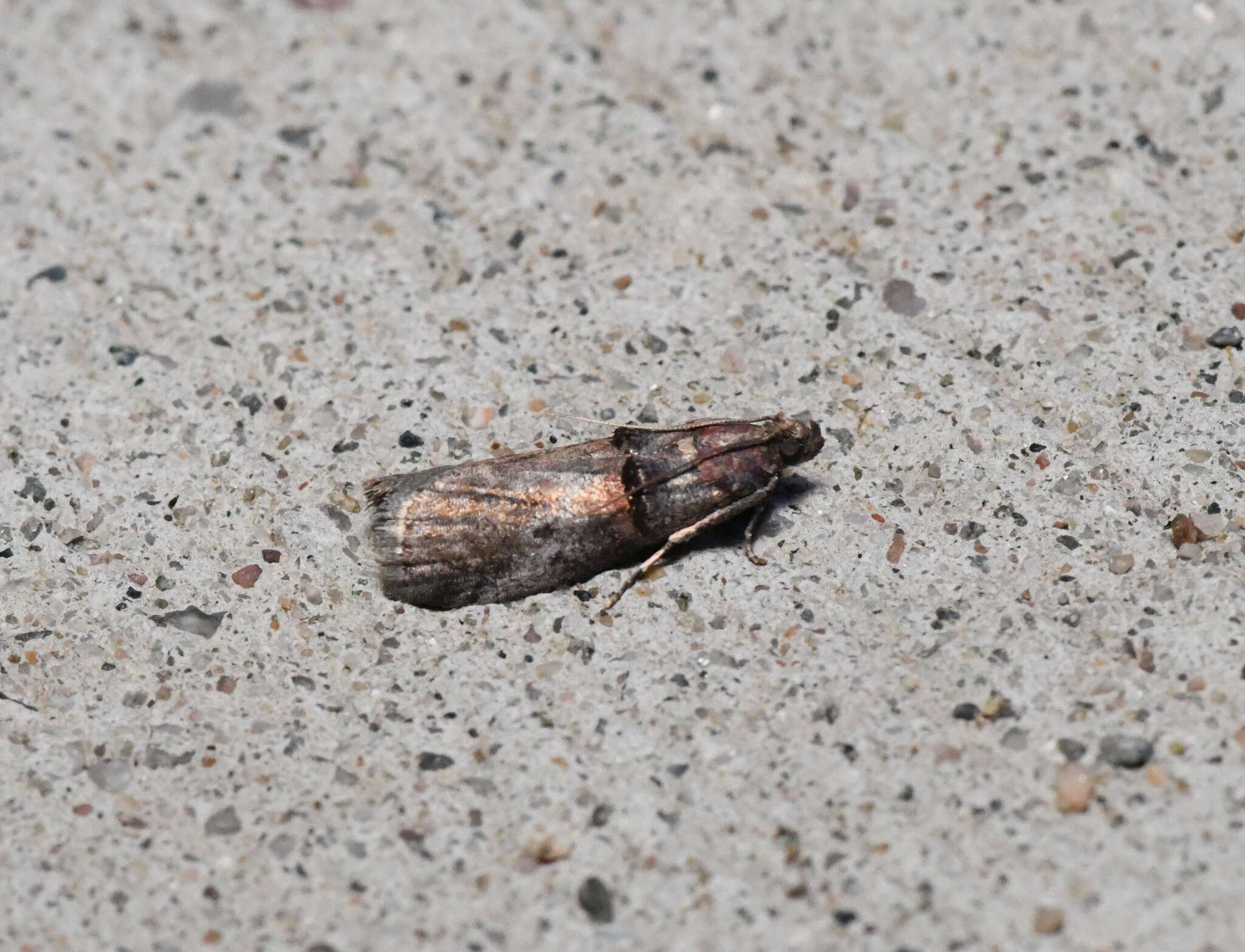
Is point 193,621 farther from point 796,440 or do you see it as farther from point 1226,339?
point 1226,339

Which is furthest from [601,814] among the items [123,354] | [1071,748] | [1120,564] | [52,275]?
[52,275]

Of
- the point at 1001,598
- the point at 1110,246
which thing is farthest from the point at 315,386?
the point at 1110,246

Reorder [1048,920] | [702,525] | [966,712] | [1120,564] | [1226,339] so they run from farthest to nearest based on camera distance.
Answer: [1226,339] < [702,525] < [1120,564] < [966,712] < [1048,920]

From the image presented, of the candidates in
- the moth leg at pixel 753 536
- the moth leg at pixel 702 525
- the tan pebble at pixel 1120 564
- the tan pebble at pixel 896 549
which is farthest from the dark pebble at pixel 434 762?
the tan pebble at pixel 1120 564

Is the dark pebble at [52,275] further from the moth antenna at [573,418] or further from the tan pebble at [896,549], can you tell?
the tan pebble at [896,549]

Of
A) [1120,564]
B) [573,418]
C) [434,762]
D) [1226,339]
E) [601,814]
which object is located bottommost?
[434,762]
